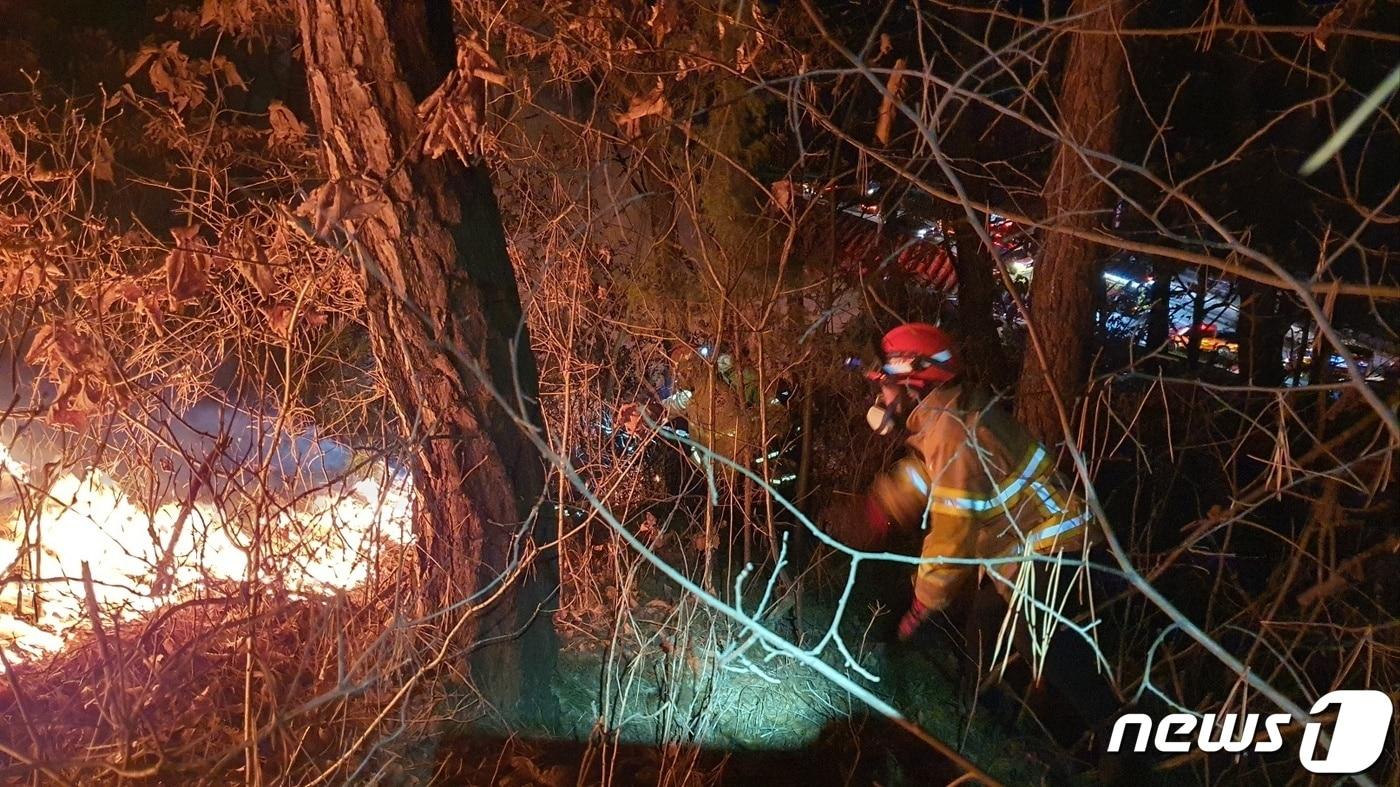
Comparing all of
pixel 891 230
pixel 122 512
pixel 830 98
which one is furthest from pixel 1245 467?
pixel 122 512

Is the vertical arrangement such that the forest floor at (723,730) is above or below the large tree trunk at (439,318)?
below

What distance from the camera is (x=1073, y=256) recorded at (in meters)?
4.25

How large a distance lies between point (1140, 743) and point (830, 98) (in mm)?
4156

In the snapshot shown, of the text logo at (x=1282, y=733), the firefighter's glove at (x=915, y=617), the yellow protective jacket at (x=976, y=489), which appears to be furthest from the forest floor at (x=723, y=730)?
the yellow protective jacket at (x=976, y=489)

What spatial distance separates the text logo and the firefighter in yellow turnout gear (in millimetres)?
209

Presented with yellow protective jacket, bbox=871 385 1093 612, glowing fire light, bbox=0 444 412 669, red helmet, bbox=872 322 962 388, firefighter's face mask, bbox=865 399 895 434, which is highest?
glowing fire light, bbox=0 444 412 669

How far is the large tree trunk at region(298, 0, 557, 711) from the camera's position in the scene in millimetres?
3002

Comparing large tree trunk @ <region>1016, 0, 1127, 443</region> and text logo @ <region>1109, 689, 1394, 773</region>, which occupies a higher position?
large tree trunk @ <region>1016, 0, 1127, 443</region>

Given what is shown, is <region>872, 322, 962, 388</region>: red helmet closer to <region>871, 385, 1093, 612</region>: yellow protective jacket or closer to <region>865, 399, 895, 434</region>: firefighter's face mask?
<region>871, 385, 1093, 612</region>: yellow protective jacket

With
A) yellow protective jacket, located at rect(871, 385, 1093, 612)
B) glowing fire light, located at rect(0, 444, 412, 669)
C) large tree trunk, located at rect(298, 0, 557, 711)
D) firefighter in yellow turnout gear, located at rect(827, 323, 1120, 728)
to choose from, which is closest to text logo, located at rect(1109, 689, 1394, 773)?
firefighter in yellow turnout gear, located at rect(827, 323, 1120, 728)

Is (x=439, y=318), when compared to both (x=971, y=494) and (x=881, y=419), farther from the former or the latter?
(x=971, y=494)

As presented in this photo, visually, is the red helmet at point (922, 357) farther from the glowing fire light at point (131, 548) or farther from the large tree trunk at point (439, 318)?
the glowing fire light at point (131, 548)

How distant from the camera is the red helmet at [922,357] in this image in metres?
3.51

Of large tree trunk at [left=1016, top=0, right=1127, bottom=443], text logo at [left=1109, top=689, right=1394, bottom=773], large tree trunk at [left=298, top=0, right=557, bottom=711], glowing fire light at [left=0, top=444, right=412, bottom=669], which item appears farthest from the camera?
large tree trunk at [left=1016, top=0, right=1127, bottom=443]
